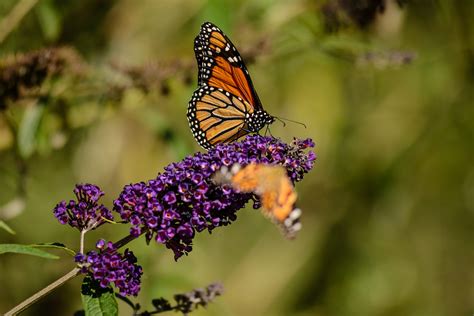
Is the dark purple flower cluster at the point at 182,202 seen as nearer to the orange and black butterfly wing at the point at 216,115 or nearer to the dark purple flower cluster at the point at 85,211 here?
the dark purple flower cluster at the point at 85,211

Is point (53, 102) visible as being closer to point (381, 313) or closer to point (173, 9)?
point (173, 9)

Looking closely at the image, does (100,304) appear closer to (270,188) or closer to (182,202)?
(182,202)

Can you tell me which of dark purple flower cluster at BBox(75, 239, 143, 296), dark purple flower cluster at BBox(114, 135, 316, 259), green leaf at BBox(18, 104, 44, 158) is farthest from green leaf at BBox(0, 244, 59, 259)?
green leaf at BBox(18, 104, 44, 158)

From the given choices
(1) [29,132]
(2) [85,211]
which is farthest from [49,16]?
(2) [85,211]

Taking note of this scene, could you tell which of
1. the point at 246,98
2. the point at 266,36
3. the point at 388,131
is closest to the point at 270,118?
the point at 246,98

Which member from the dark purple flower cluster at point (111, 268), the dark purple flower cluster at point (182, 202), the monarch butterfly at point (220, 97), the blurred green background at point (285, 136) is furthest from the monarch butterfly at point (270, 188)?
the monarch butterfly at point (220, 97)
